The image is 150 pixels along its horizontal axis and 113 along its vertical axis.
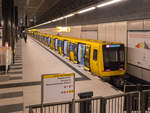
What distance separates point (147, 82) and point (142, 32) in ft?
8.17

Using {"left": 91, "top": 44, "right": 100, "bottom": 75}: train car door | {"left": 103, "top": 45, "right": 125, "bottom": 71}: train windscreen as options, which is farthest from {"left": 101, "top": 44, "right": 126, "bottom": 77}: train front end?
{"left": 91, "top": 44, "right": 100, "bottom": 75}: train car door

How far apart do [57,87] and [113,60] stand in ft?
23.2

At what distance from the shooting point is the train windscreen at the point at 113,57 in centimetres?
1026

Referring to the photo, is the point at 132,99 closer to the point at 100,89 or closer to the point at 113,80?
the point at 100,89

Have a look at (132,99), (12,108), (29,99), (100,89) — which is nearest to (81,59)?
(100,89)

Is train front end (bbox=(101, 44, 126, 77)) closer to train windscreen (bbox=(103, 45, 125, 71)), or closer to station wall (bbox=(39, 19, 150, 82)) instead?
train windscreen (bbox=(103, 45, 125, 71))

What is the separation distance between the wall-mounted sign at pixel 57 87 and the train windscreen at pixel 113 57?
6495 millimetres

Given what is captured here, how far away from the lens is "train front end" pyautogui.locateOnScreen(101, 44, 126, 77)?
10.2 metres

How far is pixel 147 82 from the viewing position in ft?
30.3

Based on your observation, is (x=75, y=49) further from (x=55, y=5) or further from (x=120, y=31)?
(x=55, y=5)

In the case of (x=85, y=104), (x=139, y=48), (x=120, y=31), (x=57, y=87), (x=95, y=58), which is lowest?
(x=85, y=104)

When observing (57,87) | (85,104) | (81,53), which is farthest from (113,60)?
(57,87)

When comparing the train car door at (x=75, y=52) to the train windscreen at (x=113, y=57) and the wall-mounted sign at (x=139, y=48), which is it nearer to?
the train windscreen at (x=113, y=57)

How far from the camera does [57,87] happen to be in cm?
386
